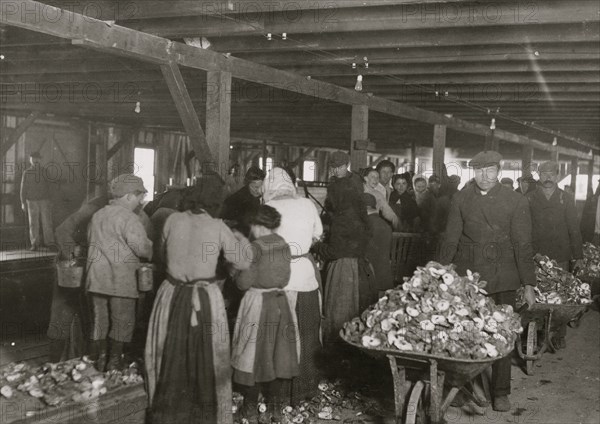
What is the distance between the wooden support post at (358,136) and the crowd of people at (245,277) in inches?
143

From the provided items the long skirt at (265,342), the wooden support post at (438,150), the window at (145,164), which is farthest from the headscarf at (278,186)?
the window at (145,164)

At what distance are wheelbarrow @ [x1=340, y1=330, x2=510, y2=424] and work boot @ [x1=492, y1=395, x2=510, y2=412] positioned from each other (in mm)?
1409

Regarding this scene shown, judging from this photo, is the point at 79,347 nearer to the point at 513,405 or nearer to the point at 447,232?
the point at 447,232

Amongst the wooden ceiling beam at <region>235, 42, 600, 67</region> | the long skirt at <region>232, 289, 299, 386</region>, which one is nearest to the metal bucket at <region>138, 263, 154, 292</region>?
→ the long skirt at <region>232, 289, 299, 386</region>

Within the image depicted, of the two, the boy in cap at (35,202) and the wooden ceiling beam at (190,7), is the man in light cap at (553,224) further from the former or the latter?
the boy in cap at (35,202)

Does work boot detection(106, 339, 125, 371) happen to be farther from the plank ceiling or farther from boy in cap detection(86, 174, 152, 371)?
the plank ceiling

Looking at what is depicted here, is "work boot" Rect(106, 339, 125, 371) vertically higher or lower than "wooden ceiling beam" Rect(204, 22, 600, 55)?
→ lower

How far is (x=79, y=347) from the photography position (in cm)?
608

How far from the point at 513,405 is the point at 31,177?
12.0 m

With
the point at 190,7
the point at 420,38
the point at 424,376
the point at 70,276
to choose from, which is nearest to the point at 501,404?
the point at 424,376

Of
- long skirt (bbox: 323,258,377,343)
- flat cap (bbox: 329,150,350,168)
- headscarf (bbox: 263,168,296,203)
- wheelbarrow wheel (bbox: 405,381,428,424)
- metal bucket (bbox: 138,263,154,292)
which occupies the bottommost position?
wheelbarrow wheel (bbox: 405,381,428,424)

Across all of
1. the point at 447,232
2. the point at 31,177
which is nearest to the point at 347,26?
the point at 447,232

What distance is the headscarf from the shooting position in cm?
543

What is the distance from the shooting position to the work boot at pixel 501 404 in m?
5.88
